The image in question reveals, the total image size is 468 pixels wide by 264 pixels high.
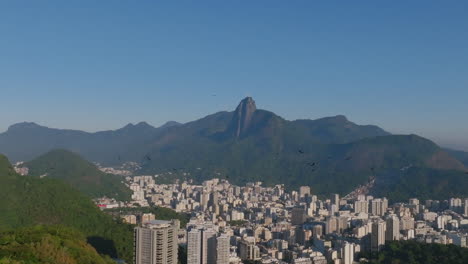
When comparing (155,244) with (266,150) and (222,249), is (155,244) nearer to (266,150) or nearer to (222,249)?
(222,249)

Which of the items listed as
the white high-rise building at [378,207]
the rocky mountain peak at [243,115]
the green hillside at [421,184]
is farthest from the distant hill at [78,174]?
the rocky mountain peak at [243,115]

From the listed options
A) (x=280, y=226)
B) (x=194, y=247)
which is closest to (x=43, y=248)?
(x=194, y=247)

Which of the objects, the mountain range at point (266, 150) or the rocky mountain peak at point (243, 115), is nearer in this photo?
the mountain range at point (266, 150)

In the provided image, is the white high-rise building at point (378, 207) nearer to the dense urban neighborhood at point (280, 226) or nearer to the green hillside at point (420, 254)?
the dense urban neighborhood at point (280, 226)

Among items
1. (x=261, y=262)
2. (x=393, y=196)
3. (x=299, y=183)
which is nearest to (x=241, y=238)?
(x=261, y=262)

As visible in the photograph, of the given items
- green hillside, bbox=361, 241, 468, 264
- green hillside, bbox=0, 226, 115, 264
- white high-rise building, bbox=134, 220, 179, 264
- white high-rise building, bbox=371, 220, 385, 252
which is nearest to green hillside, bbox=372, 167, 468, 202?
white high-rise building, bbox=371, 220, 385, 252

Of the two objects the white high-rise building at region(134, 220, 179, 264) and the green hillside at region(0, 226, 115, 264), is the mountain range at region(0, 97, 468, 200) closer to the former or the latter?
the white high-rise building at region(134, 220, 179, 264)
